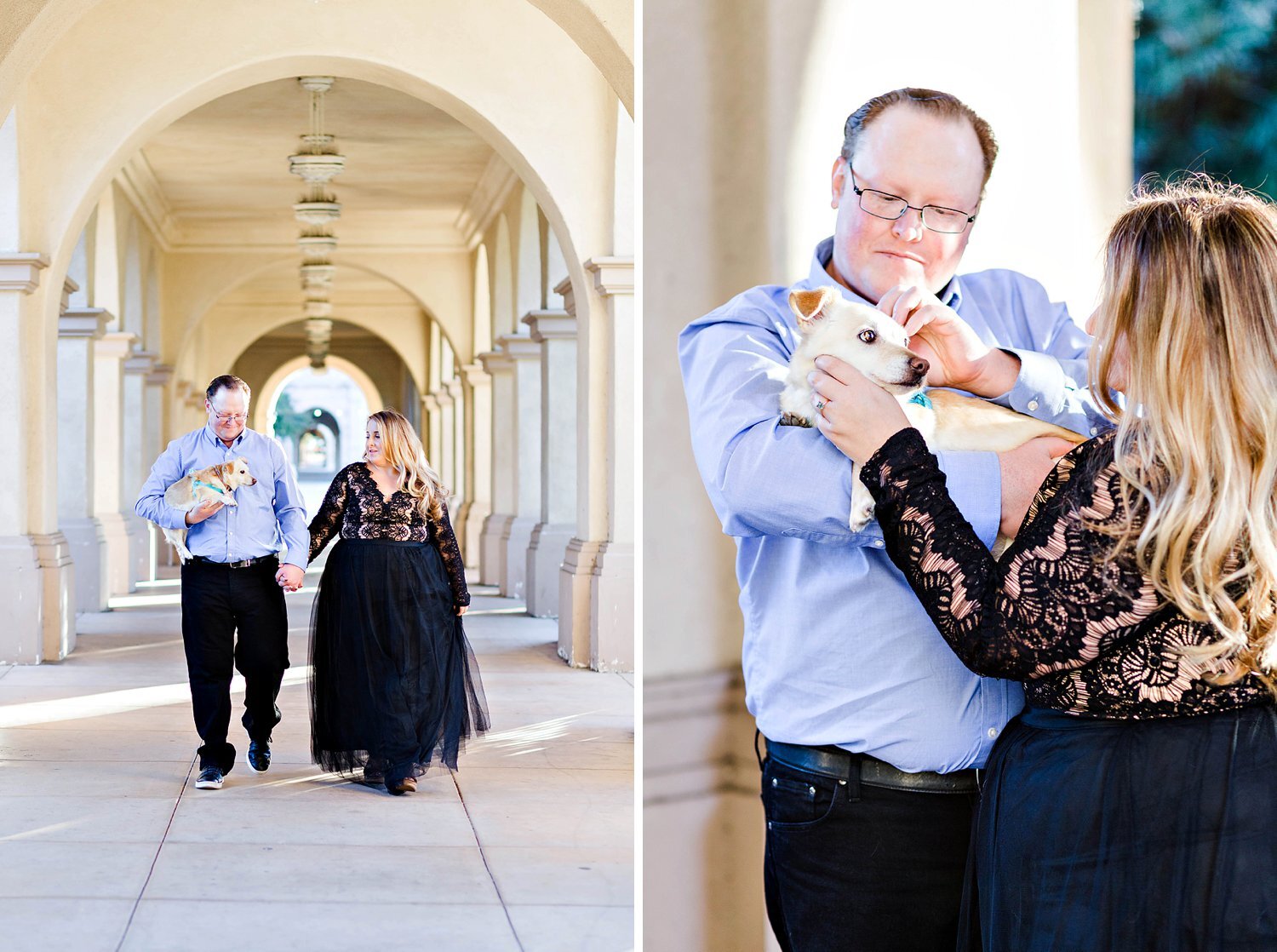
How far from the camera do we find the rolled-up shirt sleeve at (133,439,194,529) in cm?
600

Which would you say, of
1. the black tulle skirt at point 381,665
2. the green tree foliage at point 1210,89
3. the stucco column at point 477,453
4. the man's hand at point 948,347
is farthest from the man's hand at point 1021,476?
the stucco column at point 477,453

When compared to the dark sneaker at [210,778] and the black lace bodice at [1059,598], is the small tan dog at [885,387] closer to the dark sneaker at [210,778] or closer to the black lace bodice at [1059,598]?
the black lace bodice at [1059,598]

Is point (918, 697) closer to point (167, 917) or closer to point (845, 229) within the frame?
point (845, 229)

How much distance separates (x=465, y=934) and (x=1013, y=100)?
3.14m

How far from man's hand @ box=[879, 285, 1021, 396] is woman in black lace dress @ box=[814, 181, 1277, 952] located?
0.12 metres

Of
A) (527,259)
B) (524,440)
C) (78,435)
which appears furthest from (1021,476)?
(527,259)

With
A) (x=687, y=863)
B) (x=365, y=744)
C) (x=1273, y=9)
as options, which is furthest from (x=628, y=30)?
(x=687, y=863)

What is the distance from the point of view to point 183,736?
7598 millimetres

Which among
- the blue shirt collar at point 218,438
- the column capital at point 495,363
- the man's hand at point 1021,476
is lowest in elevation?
the man's hand at point 1021,476

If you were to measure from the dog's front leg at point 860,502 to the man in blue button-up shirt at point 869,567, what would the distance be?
2cm

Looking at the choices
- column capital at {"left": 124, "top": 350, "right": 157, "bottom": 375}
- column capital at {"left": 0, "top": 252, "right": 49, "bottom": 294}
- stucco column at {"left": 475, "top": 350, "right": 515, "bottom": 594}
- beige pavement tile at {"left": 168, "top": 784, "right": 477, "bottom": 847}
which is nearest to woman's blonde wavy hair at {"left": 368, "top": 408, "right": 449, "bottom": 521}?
beige pavement tile at {"left": 168, "top": 784, "right": 477, "bottom": 847}

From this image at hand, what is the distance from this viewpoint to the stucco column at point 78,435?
41.9 feet

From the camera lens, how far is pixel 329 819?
19.0 feet

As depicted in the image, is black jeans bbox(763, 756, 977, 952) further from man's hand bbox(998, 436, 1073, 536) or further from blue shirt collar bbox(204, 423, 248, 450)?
blue shirt collar bbox(204, 423, 248, 450)
